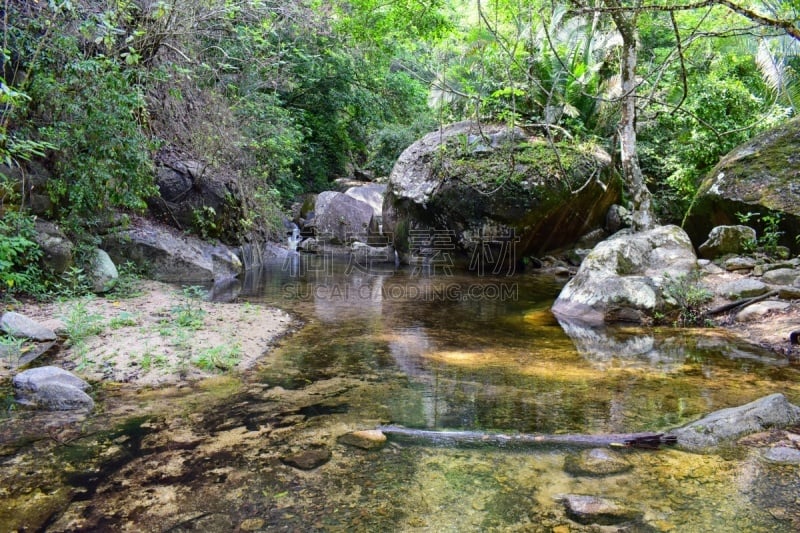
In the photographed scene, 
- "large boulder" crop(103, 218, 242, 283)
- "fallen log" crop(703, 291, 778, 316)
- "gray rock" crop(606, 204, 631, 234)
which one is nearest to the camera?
"fallen log" crop(703, 291, 778, 316)

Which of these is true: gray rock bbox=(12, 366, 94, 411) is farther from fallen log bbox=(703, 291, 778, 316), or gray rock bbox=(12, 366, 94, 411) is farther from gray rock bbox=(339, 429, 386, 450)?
fallen log bbox=(703, 291, 778, 316)

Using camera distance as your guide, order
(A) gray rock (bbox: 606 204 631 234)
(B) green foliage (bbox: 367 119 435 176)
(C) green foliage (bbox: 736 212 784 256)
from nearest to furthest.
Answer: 1. (C) green foliage (bbox: 736 212 784 256)
2. (A) gray rock (bbox: 606 204 631 234)
3. (B) green foliage (bbox: 367 119 435 176)

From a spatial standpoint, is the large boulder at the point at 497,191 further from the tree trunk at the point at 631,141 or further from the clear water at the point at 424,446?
the clear water at the point at 424,446

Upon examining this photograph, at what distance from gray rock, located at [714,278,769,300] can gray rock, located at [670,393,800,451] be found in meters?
3.76

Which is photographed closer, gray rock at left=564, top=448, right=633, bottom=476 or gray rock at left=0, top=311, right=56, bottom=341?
gray rock at left=564, top=448, right=633, bottom=476

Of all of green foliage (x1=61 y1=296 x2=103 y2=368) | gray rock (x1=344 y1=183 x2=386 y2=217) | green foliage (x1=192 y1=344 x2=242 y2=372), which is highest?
gray rock (x1=344 y1=183 x2=386 y2=217)

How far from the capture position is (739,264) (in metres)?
7.64

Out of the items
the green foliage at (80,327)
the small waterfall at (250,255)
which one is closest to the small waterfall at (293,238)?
the small waterfall at (250,255)

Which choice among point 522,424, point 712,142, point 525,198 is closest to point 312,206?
point 525,198

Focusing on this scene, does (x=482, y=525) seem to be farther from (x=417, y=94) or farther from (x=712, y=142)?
(x=417, y=94)

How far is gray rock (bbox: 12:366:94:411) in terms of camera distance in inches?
138

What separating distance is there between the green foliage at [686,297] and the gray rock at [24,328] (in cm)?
683

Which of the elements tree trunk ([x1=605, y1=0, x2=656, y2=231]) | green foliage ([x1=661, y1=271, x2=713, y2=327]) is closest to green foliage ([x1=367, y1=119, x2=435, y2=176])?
tree trunk ([x1=605, y1=0, x2=656, y2=231])

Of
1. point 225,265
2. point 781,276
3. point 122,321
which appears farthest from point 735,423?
point 225,265
